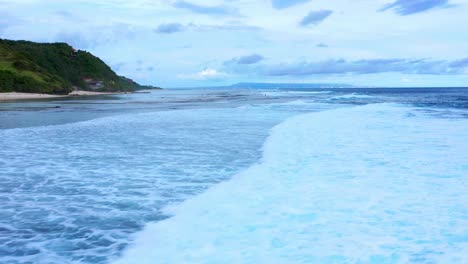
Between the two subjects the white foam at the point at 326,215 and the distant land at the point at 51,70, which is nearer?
the white foam at the point at 326,215

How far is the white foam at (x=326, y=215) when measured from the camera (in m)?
5.93

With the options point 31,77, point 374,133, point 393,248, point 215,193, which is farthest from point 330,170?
point 31,77

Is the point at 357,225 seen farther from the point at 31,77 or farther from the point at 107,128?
the point at 31,77

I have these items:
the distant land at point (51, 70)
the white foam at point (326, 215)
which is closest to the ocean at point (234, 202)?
the white foam at point (326, 215)

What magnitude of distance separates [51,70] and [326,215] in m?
116

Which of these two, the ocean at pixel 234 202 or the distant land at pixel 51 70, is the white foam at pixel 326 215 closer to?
the ocean at pixel 234 202

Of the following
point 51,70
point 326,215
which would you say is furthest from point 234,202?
point 51,70

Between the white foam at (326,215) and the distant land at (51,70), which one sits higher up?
the distant land at (51,70)

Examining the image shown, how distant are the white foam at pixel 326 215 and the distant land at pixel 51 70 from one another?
7712 cm

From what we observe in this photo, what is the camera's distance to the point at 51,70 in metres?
111

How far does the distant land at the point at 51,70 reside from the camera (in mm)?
79688

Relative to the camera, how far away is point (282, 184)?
9.86 meters

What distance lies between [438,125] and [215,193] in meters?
17.7

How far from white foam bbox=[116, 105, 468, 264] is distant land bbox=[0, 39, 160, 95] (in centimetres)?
7712
